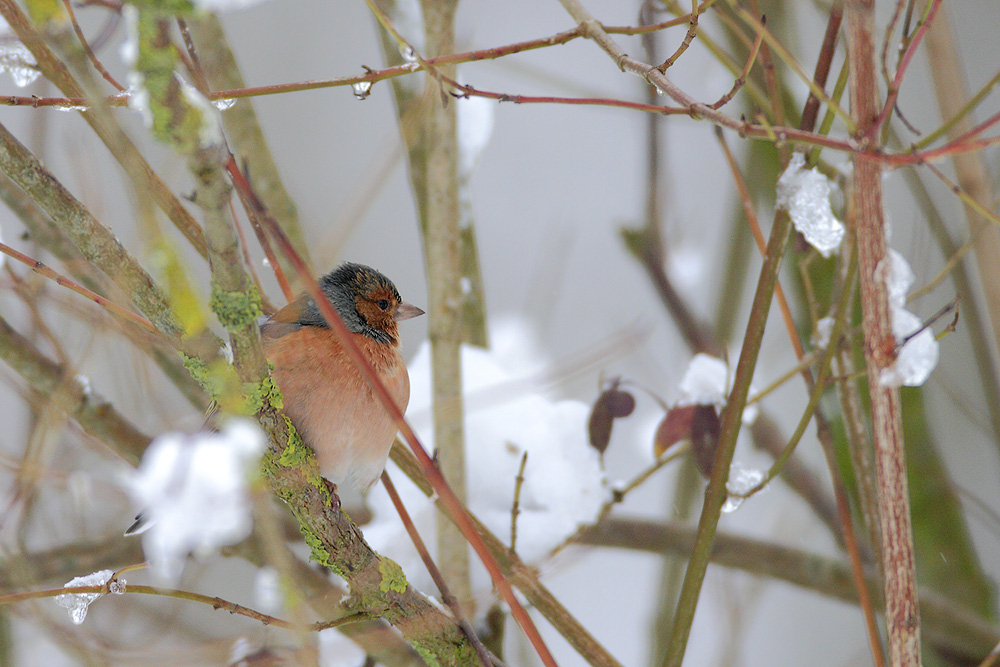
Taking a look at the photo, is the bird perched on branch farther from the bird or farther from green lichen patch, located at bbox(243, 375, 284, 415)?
green lichen patch, located at bbox(243, 375, 284, 415)

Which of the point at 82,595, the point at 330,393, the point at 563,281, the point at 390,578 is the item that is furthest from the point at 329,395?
the point at 563,281

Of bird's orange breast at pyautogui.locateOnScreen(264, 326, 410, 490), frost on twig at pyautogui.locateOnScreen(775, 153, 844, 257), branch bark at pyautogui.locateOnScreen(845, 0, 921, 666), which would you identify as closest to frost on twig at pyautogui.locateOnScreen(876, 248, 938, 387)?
branch bark at pyautogui.locateOnScreen(845, 0, 921, 666)

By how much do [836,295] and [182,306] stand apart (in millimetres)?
1310

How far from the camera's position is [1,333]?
5.46ft

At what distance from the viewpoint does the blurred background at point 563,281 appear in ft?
6.98

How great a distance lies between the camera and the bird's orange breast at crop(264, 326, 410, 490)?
1.48m

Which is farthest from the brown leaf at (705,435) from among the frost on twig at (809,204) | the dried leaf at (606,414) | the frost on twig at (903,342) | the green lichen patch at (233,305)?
the green lichen patch at (233,305)

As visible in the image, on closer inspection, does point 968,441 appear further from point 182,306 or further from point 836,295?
point 182,306

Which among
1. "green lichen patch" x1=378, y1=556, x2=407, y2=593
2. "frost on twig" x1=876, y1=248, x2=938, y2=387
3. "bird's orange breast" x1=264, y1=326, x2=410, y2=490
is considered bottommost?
"green lichen patch" x1=378, y1=556, x2=407, y2=593

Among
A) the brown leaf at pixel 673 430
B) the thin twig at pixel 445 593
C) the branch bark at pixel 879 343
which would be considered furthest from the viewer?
the brown leaf at pixel 673 430

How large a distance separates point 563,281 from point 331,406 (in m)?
2.79

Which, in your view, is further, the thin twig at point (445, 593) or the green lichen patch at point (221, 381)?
the thin twig at point (445, 593)

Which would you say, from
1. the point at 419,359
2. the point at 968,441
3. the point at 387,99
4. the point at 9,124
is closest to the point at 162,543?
the point at 419,359

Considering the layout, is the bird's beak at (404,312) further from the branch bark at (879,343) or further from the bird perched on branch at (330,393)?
the branch bark at (879,343)
